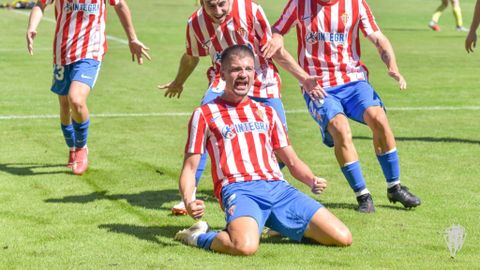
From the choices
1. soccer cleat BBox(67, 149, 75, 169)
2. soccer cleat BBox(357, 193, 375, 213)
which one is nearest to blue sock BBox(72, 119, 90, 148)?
soccer cleat BBox(67, 149, 75, 169)

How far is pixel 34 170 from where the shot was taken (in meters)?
11.7

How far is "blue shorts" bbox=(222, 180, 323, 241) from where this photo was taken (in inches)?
317

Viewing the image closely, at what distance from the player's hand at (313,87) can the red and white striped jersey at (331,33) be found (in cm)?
74

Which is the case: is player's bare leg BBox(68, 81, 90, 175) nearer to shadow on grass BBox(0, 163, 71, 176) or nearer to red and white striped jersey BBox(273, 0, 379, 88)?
shadow on grass BBox(0, 163, 71, 176)

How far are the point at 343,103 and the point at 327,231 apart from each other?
2.22 metres

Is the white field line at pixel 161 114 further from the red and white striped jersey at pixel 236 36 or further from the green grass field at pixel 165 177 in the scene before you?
the red and white striped jersey at pixel 236 36

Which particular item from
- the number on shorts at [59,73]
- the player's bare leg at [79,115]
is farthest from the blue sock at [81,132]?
the number on shorts at [59,73]

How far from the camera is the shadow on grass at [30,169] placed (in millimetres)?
11547

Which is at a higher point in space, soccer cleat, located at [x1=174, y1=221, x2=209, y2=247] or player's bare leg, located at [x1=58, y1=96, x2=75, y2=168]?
soccer cleat, located at [x1=174, y1=221, x2=209, y2=247]

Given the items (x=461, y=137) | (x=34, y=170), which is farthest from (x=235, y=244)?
(x=461, y=137)

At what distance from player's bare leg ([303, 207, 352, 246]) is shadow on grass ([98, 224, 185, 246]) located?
1.12m

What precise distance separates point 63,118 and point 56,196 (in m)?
2.17

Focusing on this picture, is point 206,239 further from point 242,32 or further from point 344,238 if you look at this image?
point 242,32

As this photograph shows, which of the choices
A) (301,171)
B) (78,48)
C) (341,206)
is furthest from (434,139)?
Result: (301,171)
